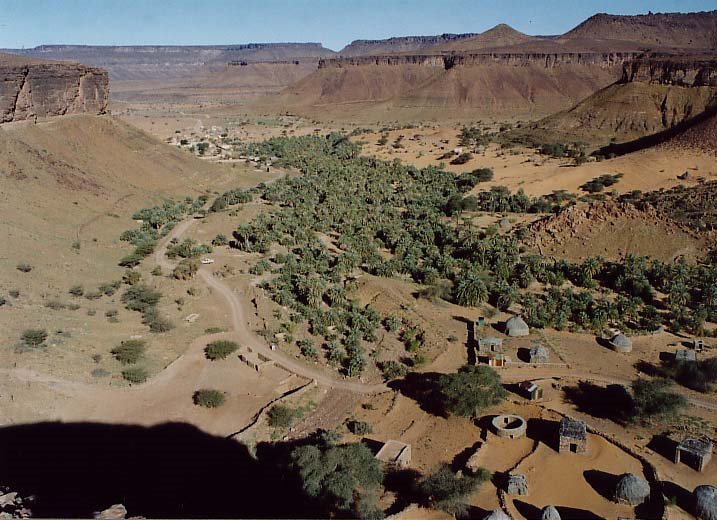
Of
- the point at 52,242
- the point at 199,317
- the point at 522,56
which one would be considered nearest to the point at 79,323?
the point at 199,317

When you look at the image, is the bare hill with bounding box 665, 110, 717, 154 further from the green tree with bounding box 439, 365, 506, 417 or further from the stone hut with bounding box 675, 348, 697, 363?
the green tree with bounding box 439, 365, 506, 417

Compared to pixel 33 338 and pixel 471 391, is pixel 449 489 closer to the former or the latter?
pixel 471 391

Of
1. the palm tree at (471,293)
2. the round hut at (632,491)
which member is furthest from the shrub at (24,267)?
the round hut at (632,491)

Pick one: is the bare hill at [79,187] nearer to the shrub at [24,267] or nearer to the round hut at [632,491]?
the shrub at [24,267]

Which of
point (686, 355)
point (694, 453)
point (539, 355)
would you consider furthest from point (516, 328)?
point (694, 453)

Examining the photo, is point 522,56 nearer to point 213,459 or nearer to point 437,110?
point 437,110
